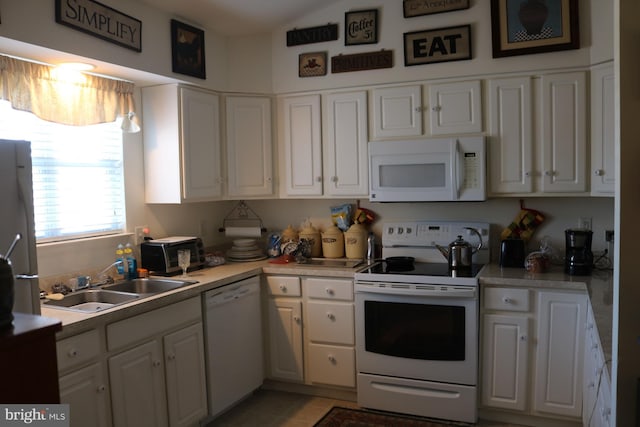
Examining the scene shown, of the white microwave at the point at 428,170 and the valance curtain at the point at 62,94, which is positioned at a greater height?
the valance curtain at the point at 62,94

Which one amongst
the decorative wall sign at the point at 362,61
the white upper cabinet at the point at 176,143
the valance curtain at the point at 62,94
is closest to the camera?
the valance curtain at the point at 62,94

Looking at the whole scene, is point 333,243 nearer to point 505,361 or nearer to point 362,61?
point 362,61

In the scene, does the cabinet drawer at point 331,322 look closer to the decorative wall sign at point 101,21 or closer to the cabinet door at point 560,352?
the cabinet door at point 560,352

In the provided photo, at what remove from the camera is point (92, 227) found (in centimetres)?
316

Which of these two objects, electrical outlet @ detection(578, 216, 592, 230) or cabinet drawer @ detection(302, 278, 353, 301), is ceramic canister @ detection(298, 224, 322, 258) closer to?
cabinet drawer @ detection(302, 278, 353, 301)

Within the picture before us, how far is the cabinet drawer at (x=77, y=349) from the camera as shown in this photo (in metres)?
2.19

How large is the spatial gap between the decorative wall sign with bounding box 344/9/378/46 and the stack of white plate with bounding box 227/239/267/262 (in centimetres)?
160

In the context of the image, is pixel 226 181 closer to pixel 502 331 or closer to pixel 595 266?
pixel 502 331

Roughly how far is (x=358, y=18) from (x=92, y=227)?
221 cm

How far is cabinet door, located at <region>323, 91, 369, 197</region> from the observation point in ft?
11.8

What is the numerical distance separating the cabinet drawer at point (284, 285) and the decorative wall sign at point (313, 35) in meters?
1.67

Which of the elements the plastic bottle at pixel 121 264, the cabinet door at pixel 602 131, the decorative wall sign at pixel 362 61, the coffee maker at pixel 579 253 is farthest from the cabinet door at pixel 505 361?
the plastic bottle at pixel 121 264

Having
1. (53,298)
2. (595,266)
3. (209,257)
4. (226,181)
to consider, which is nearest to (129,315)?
(53,298)

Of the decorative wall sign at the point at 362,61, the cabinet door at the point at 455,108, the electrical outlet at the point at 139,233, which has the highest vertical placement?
the decorative wall sign at the point at 362,61
